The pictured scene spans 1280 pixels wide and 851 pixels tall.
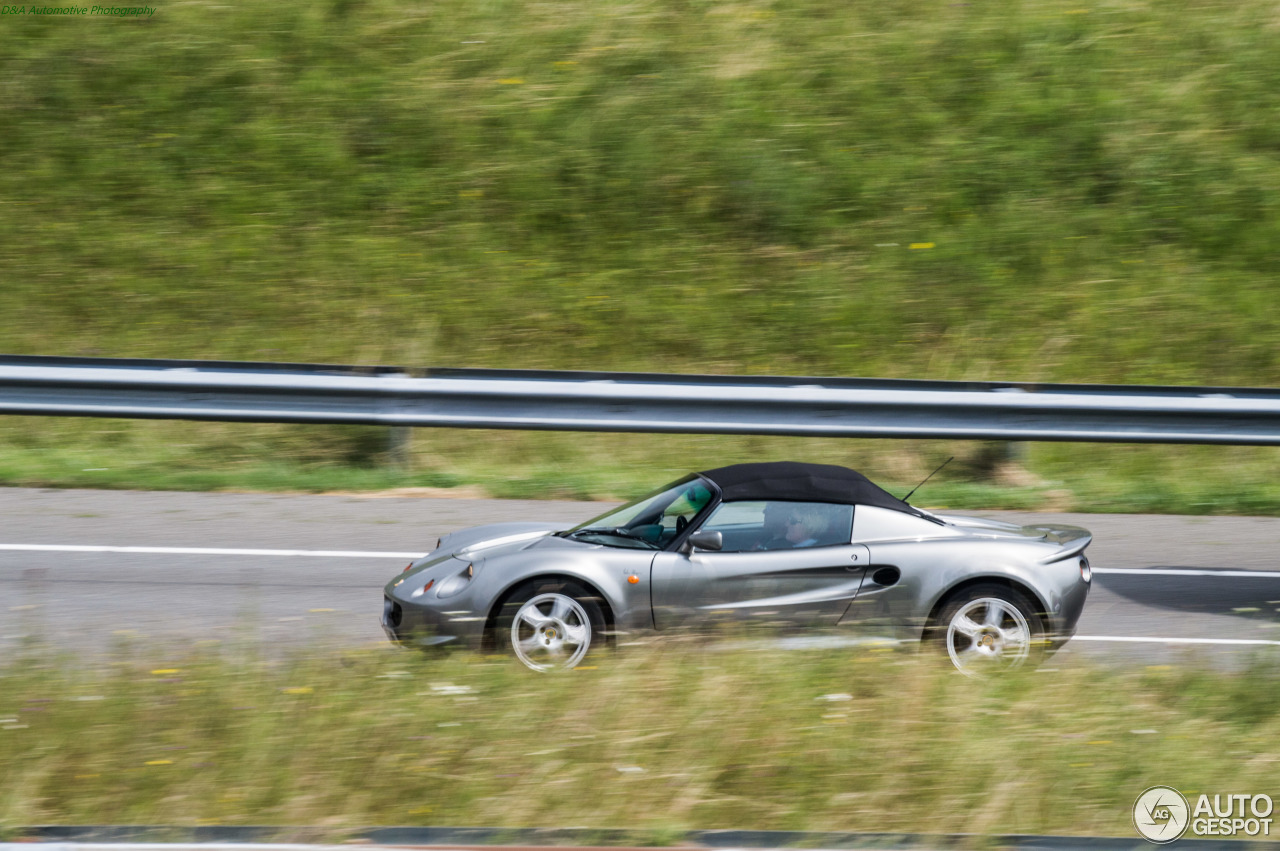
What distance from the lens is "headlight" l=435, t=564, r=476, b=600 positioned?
18.6 feet

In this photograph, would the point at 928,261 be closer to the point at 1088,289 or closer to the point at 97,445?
the point at 1088,289

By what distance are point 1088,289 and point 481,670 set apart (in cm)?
961

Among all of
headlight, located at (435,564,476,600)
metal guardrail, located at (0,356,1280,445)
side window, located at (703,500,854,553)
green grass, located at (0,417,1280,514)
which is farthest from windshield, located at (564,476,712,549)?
green grass, located at (0,417,1280,514)

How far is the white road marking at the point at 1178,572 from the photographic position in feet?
25.6

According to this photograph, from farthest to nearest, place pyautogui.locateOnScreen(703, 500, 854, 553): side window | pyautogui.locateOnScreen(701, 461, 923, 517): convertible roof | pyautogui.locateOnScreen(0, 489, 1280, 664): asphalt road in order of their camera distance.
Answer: pyautogui.locateOnScreen(0, 489, 1280, 664): asphalt road → pyautogui.locateOnScreen(701, 461, 923, 517): convertible roof → pyautogui.locateOnScreen(703, 500, 854, 553): side window

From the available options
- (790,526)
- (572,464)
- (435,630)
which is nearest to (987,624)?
(790,526)

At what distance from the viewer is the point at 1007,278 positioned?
1270cm

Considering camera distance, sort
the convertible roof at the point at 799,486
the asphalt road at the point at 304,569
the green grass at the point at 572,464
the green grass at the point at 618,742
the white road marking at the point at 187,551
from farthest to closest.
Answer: the green grass at the point at 572,464 < the white road marking at the point at 187,551 < the asphalt road at the point at 304,569 < the convertible roof at the point at 799,486 < the green grass at the point at 618,742

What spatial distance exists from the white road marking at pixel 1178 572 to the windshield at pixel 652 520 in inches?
131

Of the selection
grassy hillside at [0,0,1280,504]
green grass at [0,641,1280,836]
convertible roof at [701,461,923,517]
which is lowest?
green grass at [0,641,1280,836]

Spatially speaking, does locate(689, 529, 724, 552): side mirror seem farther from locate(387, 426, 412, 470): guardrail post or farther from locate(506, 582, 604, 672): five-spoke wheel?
locate(387, 426, 412, 470): guardrail post

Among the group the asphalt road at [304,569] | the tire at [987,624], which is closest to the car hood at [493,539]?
the asphalt road at [304,569]

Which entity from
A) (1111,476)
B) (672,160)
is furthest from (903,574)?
(672,160)

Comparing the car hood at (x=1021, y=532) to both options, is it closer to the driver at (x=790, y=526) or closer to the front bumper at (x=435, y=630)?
the driver at (x=790, y=526)
